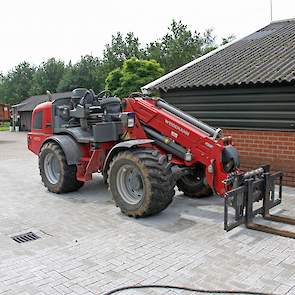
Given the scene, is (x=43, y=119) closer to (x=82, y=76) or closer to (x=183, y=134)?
(x=183, y=134)

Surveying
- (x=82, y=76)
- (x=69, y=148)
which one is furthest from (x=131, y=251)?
(x=82, y=76)

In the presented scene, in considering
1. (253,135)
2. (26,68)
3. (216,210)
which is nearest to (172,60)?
(253,135)

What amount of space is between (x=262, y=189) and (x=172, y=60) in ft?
101

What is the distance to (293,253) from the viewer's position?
15.7 ft

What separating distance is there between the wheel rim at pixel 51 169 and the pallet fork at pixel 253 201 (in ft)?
13.8

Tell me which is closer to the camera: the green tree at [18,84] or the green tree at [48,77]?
the green tree at [48,77]

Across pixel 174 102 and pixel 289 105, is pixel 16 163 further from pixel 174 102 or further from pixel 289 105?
pixel 289 105

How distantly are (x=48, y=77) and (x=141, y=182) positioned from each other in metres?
54.7

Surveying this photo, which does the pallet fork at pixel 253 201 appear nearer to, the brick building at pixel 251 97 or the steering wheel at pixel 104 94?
the brick building at pixel 251 97

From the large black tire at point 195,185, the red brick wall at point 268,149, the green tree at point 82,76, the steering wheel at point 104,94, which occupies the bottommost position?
the large black tire at point 195,185

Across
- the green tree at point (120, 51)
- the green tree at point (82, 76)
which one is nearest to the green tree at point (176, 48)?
the green tree at point (120, 51)

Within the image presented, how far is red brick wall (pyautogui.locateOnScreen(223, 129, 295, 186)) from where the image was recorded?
8.37 m

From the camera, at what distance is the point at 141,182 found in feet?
20.7

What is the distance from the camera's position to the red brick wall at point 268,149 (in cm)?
837
